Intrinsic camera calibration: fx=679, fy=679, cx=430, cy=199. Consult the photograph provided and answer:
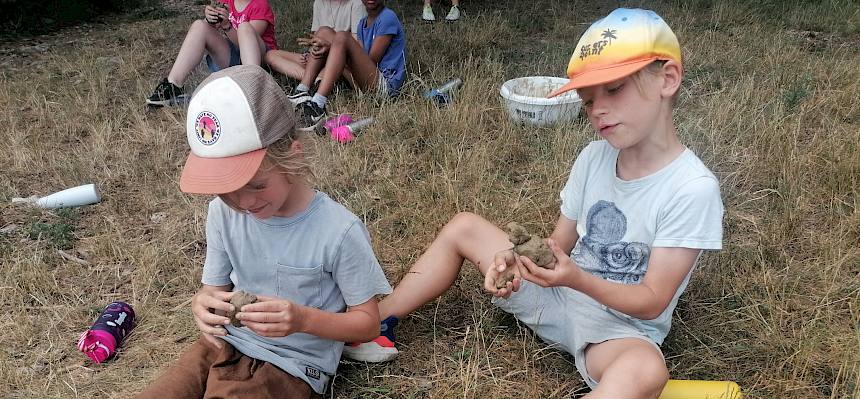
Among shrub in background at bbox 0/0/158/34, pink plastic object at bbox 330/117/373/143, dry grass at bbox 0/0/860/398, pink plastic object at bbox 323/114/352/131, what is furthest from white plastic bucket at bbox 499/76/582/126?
shrub in background at bbox 0/0/158/34

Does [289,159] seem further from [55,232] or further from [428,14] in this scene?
[428,14]

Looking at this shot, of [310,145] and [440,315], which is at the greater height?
[310,145]

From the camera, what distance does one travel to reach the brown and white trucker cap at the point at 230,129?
5.33 ft

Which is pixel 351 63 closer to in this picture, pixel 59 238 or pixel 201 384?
pixel 59 238

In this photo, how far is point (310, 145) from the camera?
1919mm

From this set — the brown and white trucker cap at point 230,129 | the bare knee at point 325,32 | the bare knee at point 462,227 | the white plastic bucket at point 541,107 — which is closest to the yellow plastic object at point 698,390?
the bare knee at point 462,227

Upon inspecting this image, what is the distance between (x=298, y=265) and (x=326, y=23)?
330 cm

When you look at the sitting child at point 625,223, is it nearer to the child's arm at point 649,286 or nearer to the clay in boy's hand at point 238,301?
the child's arm at point 649,286

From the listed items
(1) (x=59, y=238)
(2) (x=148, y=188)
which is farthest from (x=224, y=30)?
(1) (x=59, y=238)

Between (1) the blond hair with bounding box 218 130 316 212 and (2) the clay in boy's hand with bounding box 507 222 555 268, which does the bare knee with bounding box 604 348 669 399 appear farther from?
(1) the blond hair with bounding box 218 130 316 212

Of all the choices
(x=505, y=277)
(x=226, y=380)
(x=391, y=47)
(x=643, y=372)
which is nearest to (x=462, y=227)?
(x=505, y=277)

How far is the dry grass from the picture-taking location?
2.20 meters

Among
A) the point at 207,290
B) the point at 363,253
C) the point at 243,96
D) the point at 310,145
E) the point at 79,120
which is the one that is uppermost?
the point at 243,96

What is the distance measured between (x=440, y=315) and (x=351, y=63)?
240 cm
